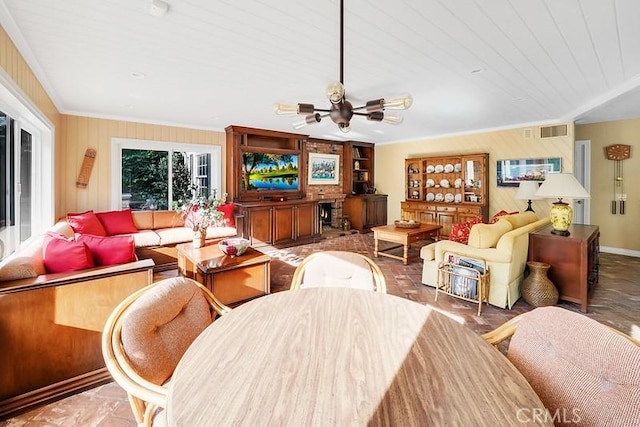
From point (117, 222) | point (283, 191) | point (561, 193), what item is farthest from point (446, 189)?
point (117, 222)

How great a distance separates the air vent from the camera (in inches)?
197

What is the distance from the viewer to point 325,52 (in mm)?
2574

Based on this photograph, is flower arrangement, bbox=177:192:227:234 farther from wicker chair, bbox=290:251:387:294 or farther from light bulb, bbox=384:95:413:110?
light bulb, bbox=384:95:413:110

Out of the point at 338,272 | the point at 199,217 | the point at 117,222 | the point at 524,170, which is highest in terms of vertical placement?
the point at 524,170

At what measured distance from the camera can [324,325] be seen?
1.20 metres

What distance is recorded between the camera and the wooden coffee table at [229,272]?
2.84 metres

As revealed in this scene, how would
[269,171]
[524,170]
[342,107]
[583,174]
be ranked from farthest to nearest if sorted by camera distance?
1. [269,171]
2. [583,174]
3. [524,170]
4. [342,107]

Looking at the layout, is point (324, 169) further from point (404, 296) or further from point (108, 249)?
point (108, 249)

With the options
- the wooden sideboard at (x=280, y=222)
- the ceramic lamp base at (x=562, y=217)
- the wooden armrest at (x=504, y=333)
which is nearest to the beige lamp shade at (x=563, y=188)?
the ceramic lamp base at (x=562, y=217)

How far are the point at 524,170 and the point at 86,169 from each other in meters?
7.55

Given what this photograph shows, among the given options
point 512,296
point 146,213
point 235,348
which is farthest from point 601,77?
point 146,213

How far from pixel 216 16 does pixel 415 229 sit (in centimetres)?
410

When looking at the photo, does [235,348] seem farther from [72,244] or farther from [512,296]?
[512,296]

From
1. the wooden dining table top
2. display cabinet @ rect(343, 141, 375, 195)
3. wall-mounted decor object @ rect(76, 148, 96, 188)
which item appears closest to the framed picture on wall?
display cabinet @ rect(343, 141, 375, 195)
